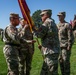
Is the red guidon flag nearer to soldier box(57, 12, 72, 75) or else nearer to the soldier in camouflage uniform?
the soldier in camouflage uniform

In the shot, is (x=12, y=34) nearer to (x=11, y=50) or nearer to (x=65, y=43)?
(x=11, y=50)

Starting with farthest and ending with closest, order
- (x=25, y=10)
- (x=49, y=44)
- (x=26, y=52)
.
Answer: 1. (x=26, y=52)
2. (x=25, y=10)
3. (x=49, y=44)

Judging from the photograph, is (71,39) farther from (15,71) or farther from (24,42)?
(15,71)

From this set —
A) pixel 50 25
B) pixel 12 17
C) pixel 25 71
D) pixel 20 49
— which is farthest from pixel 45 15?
pixel 25 71

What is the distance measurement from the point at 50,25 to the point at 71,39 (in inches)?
74.7

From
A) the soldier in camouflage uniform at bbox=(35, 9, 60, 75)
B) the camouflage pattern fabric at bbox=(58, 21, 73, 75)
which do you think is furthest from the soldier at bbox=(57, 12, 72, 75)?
the soldier in camouflage uniform at bbox=(35, 9, 60, 75)

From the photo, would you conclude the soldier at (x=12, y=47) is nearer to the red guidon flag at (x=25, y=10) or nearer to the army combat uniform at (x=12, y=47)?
the army combat uniform at (x=12, y=47)

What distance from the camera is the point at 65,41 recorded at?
11.1 metres

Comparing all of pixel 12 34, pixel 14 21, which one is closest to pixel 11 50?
pixel 12 34

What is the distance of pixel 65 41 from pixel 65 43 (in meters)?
0.07

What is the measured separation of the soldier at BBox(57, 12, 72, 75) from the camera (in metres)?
11.0

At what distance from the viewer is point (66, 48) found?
36.4ft

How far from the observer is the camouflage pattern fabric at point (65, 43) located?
11.0m

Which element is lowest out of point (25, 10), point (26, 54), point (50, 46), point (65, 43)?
point (26, 54)
